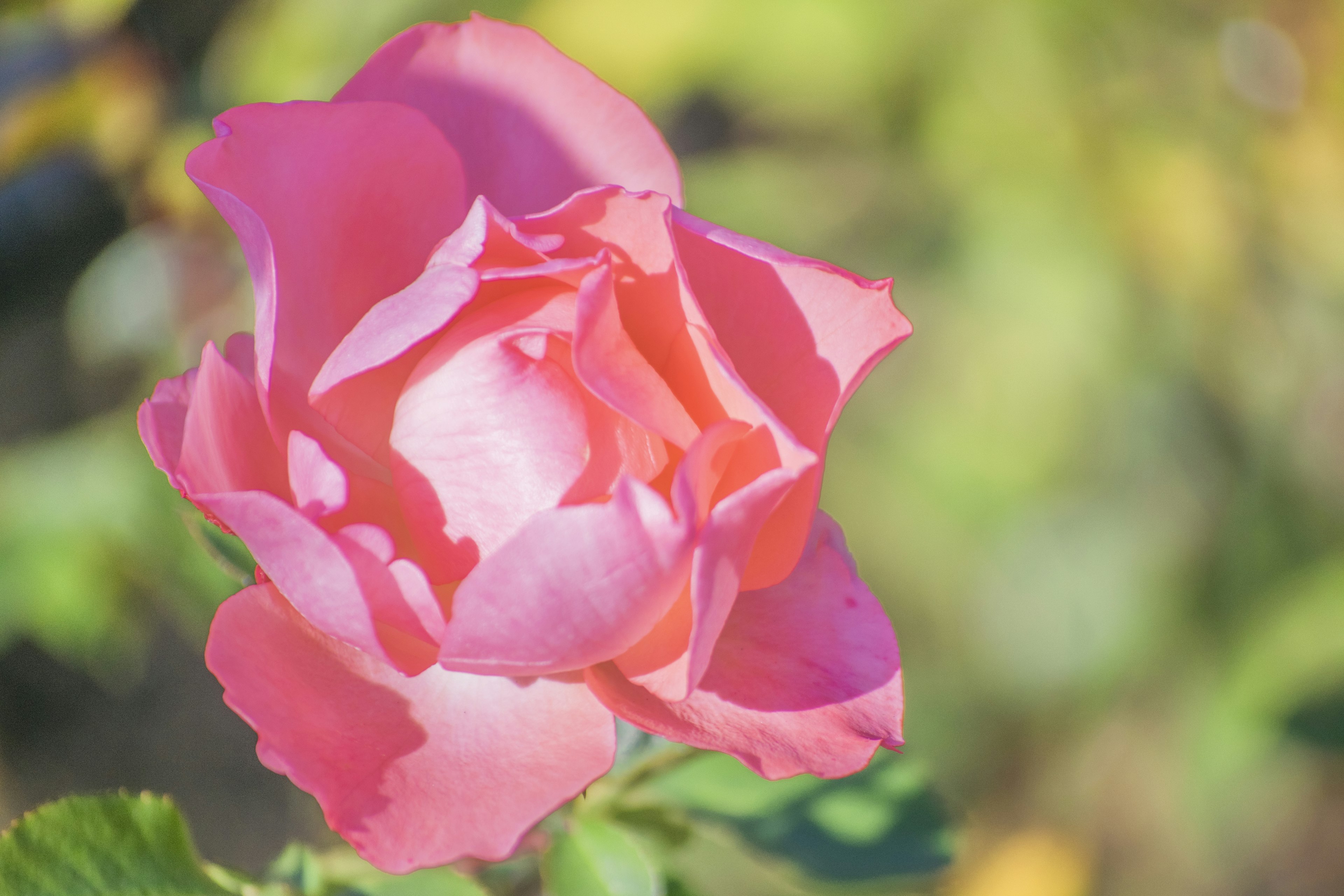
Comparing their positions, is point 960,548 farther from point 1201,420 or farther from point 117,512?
point 117,512

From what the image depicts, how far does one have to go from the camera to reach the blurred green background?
1440 mm

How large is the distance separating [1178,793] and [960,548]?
687 millimetres

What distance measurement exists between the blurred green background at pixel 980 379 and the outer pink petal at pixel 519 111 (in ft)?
2.57

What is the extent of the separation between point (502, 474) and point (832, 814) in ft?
1.69

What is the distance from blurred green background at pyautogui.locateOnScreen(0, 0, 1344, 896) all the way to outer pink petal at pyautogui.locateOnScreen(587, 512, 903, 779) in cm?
87

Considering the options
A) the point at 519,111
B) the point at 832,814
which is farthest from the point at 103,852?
the point at 832,814

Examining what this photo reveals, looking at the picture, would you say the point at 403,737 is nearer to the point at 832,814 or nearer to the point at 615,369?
the point at 615,369

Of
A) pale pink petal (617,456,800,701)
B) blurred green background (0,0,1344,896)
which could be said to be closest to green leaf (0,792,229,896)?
pale pink petal (617,456,800,701)

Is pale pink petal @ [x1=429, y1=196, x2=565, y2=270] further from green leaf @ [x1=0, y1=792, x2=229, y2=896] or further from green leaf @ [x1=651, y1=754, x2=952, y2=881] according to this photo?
green leaf @ [x1=651, y1=754, x2=952, y2=881]

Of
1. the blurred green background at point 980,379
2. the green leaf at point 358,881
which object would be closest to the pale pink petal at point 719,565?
the green leaf at point 358,881

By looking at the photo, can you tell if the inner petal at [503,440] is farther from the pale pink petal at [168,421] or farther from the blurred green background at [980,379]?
the blurred green background at [980,379]

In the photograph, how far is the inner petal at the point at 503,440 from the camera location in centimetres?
50

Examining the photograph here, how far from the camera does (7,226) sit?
1.42 m

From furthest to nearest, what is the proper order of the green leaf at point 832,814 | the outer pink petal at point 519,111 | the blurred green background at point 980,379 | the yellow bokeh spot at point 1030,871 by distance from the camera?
the yellow bokeh spot at point 1030,871
the blurred green background at point 980,379
the green leaf at point 832,814
the outer pink petal at point 519,111
